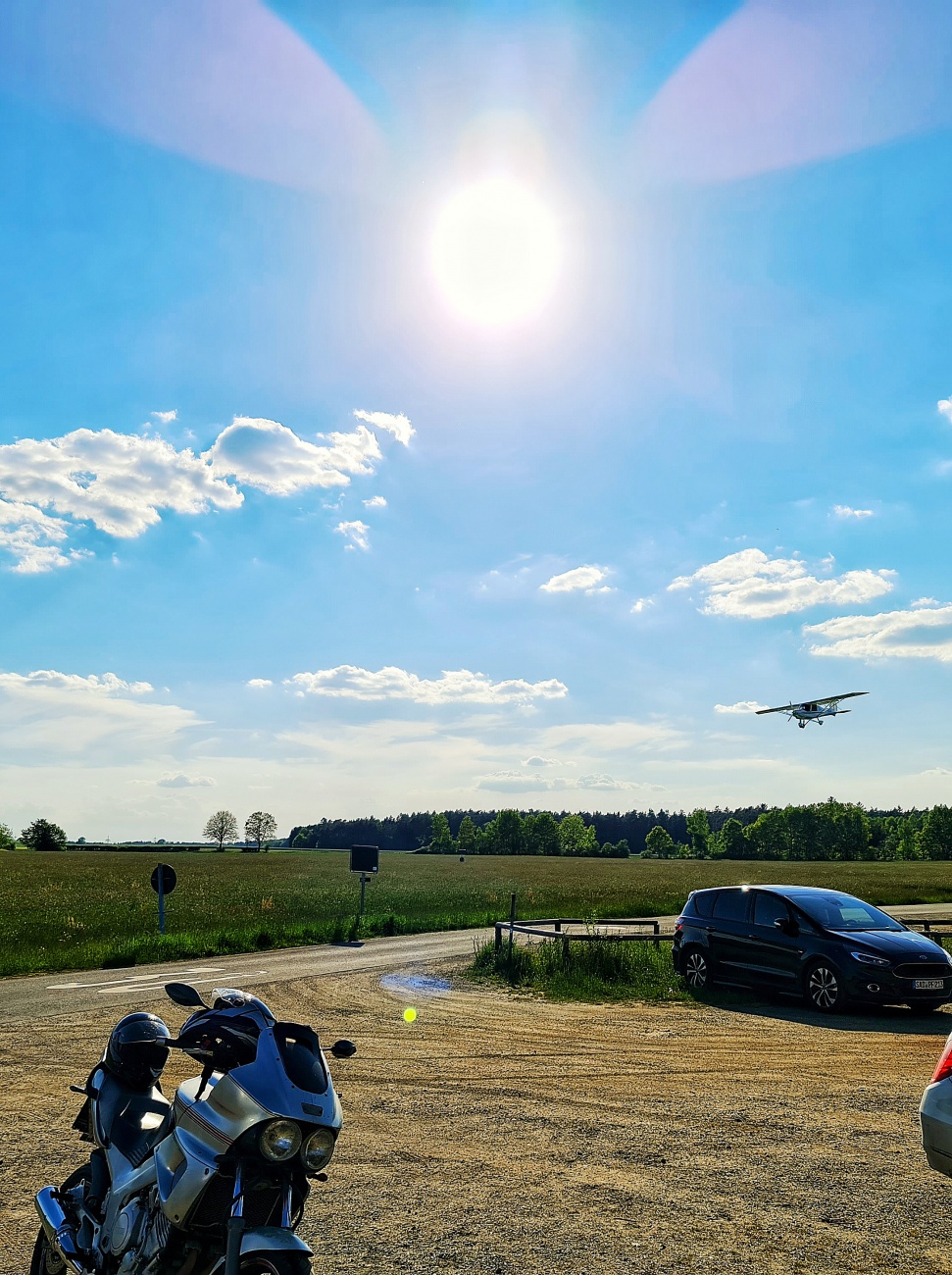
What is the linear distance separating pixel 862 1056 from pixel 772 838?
150151mm

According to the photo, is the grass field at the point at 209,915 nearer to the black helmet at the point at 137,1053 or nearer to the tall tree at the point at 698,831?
the black helmet at the point at 137,1053

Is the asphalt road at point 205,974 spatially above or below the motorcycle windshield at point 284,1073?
below

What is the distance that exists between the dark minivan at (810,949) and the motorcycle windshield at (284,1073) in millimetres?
11238

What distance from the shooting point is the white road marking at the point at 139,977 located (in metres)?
15.7

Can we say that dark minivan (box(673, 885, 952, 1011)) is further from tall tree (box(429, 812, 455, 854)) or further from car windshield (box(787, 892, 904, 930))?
tall tree (box(429, 812, 455, 854))

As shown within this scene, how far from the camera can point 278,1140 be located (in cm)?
326

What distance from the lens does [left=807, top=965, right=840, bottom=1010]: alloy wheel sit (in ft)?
42.7

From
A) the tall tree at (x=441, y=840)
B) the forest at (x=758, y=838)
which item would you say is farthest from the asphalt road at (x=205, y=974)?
the tall tree at (x=441, y=840)

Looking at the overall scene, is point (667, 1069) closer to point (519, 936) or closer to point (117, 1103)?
point (117, 1103)

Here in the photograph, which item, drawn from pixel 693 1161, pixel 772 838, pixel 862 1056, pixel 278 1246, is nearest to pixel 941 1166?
pixel 693 1161

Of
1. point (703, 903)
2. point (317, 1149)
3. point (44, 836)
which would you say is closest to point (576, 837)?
point (44, 836)

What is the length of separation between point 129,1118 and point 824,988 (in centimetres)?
1115

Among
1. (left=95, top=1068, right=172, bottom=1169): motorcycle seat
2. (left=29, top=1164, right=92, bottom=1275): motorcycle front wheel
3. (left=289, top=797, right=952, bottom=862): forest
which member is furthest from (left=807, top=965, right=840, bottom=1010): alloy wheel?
(left=289, top=797, right=952, bottom=862): forest

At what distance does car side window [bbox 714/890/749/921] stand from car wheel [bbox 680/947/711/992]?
2.14 ft
